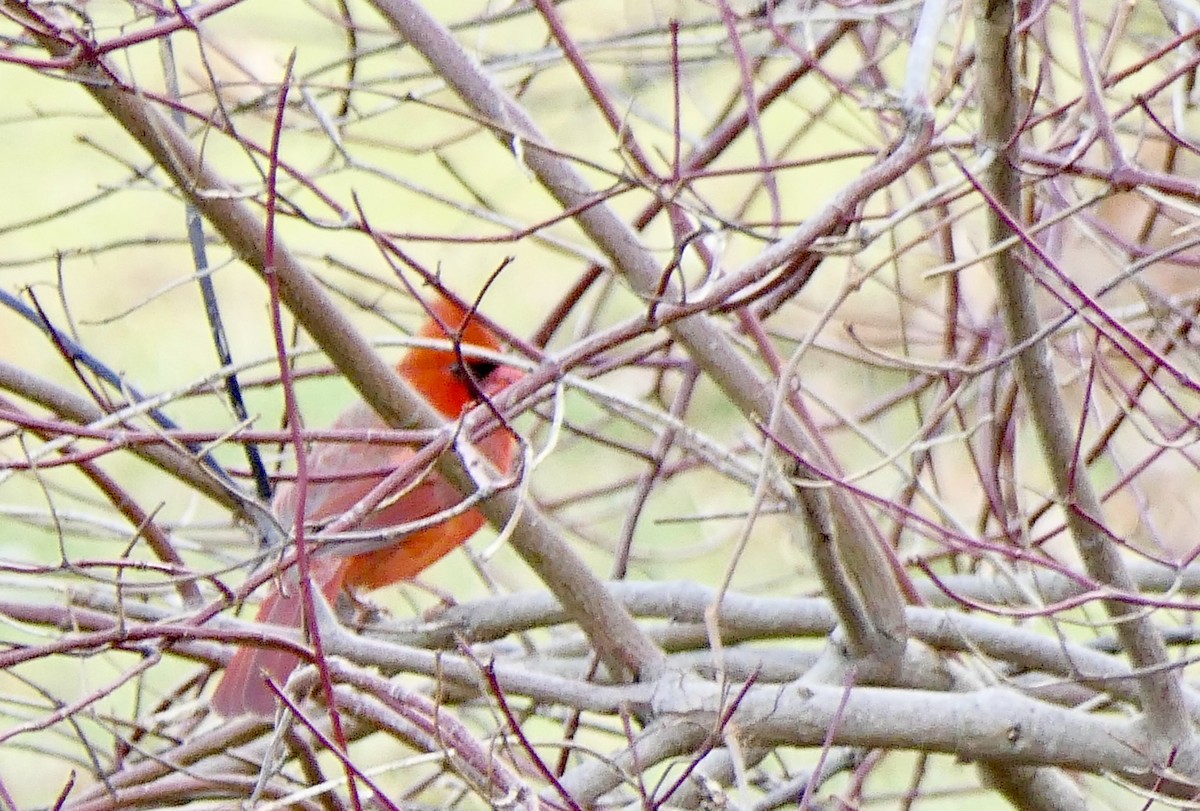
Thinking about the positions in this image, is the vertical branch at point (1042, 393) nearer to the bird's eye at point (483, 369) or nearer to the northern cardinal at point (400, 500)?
the northern cardinal at point (400, 500)

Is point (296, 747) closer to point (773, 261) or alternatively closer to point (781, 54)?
point (773, 261)

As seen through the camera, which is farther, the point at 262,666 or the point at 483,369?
the point at 483,369

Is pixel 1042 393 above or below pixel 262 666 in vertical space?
below

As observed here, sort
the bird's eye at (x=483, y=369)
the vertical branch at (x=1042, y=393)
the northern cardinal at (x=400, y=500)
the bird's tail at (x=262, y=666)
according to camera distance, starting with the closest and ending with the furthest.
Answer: the vertical branch at (x=1042, y=393) < the bird's tail at (x=262, y=666) < the northern cardinal at (x=400, y=500) < the bird's eye at (x=483, y=369)

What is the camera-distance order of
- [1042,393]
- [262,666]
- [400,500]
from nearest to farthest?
1. [1042,393]
2. [262,666]
3. [400,500]

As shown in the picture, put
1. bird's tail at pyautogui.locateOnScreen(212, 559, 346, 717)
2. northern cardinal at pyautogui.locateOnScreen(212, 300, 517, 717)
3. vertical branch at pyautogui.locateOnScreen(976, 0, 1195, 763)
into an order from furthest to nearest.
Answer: northern cardinal at pyautogui.locateOnScreen(212, 300, 517, 717) < bird's tail at pyautogui.locateOnScreen(212, 559, 346, 717) < vertical branch at pyautogui.locateOnScreen(976, 0, 1195, 763)

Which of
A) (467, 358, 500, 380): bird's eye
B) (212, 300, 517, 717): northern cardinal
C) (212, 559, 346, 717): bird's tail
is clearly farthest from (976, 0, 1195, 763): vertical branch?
(467, 358, 500, 380): bird's eye

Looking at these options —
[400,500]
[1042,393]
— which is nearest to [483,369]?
[400,500]

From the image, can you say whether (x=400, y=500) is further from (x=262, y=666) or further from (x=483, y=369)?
(x=262, y=666)

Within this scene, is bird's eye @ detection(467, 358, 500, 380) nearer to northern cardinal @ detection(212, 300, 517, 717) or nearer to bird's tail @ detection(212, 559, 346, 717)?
northern cardinal @ detection(212, 300, 517, 717)

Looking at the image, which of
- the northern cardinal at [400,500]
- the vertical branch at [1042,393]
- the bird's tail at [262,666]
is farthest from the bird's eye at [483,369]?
the vertical branch at [1042,393]

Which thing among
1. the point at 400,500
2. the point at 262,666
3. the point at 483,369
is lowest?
the point at 262,666

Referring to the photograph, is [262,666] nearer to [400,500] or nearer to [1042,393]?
[400,500]

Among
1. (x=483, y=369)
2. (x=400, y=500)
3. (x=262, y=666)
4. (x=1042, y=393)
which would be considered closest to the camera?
(x=1042, y=393)
